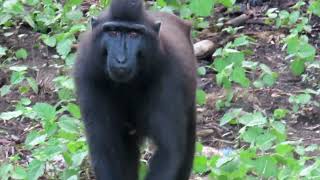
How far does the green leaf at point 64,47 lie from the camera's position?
8.04m

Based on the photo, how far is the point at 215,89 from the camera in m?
8.38

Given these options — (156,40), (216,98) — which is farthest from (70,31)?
(156,40)

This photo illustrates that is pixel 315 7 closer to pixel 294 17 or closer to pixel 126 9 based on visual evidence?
pixel 294 17

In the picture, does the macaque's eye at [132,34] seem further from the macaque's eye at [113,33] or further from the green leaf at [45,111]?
the green leaf at [45,111]

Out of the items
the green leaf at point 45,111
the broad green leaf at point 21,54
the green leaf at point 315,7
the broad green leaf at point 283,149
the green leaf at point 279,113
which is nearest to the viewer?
the broad green leaf at point 283,149

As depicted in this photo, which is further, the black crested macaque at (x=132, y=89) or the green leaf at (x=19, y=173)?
the green leaf at (x=19, y=173)

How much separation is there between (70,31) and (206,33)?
4.24 feet

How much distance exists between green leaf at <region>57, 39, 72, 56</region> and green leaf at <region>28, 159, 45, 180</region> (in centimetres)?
160

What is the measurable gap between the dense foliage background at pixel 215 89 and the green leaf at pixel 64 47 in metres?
0.01

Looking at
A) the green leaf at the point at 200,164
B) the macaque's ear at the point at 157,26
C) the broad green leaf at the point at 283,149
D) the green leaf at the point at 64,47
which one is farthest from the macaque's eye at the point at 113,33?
the green leaf at the point at 64,47

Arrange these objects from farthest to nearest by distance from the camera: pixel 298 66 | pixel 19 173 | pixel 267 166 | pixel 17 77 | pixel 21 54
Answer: pixel 21 54 → pixel 298 66 → pixel 17 77 → pixel 19 173 → pixel 267 166

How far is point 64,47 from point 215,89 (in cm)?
120

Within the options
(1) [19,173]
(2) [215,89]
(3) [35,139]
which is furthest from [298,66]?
(1) [19,173]

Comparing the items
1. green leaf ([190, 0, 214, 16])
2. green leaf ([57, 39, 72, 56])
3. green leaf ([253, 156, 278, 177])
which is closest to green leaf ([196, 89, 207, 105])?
green leaf ([190, 0, 214, 16])
